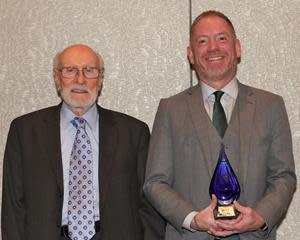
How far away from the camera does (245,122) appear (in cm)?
264

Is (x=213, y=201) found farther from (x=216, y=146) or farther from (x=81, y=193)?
(x=81, y=193)

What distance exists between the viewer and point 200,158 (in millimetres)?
2609

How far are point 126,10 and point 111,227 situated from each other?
1.38 metres

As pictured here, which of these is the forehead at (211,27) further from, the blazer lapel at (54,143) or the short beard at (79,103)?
the blazer lapel at (54,143)

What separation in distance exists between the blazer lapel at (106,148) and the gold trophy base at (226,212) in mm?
653

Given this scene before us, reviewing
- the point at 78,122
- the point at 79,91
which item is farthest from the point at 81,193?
the point at 79,91

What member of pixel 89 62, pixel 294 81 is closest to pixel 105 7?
pixel 89 62

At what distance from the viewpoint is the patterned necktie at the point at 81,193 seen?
9.12 ft

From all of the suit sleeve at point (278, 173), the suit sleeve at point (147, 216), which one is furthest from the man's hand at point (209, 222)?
the suit sleeve at point (147, 216)

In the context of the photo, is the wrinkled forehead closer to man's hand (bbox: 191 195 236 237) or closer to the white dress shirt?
the white dress shirt

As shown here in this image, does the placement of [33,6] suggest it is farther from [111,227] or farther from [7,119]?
[111,227]

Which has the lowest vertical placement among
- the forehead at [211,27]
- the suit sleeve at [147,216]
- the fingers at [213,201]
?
the suit sleeve at [147,216]

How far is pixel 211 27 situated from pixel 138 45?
2.85 feet

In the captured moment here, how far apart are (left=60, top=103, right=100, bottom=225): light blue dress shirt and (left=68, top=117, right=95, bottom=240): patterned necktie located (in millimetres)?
27
